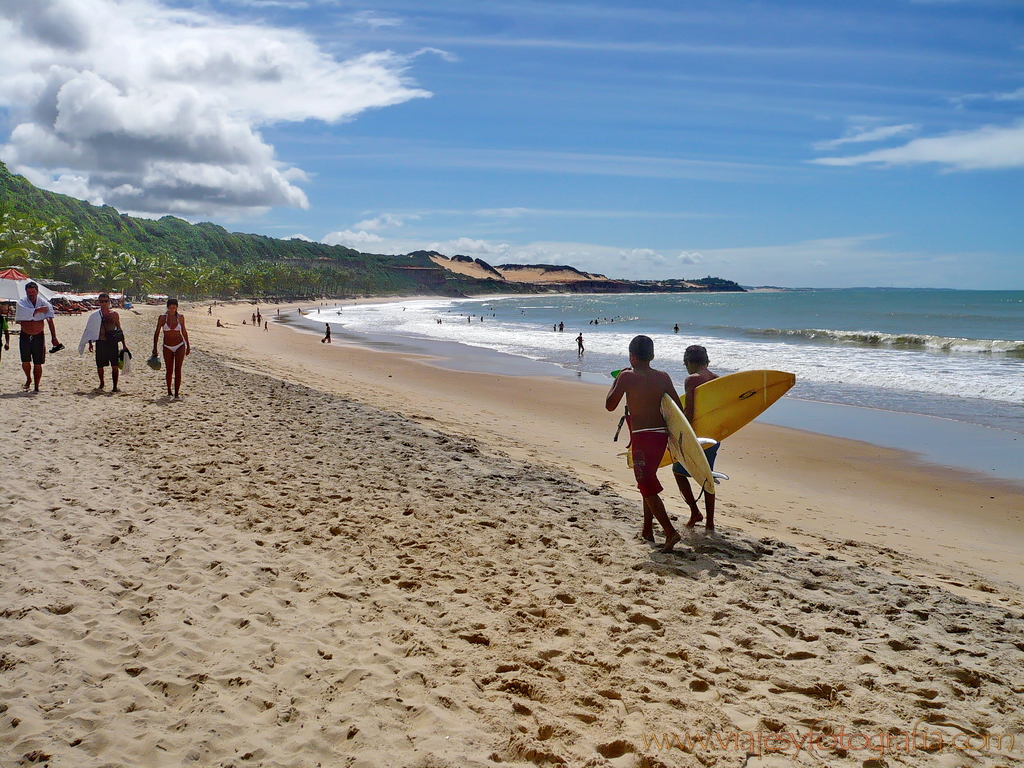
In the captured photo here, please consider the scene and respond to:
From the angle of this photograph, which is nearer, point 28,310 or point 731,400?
point 731,400

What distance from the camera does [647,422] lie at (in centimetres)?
492

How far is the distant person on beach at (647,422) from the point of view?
490 centimetres

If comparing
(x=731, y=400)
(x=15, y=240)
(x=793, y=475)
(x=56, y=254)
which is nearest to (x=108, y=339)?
(x=731, y=400)

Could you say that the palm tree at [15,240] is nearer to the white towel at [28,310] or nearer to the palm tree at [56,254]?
the palm tree at [56,254]

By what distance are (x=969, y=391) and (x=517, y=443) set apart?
13.1 meters

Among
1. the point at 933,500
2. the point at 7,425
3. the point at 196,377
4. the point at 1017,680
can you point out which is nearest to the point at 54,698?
the point at 1017,680

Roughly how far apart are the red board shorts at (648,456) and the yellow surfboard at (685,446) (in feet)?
0.41

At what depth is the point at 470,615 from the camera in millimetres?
3867

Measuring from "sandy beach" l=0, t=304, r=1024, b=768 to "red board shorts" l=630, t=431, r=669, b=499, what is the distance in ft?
1.74

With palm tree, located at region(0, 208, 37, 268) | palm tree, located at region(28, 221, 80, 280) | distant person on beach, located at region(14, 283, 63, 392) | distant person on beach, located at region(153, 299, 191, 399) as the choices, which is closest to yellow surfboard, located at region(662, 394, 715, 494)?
distant person on beach, located at region(153, 299, 191, 399)

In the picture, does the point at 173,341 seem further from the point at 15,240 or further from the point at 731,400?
the point at 15,240

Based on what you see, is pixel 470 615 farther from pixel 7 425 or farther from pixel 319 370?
pixel 319 370

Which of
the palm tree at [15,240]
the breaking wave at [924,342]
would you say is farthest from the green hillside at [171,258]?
the breaking wave at [924,342]

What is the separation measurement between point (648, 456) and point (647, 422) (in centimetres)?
26
